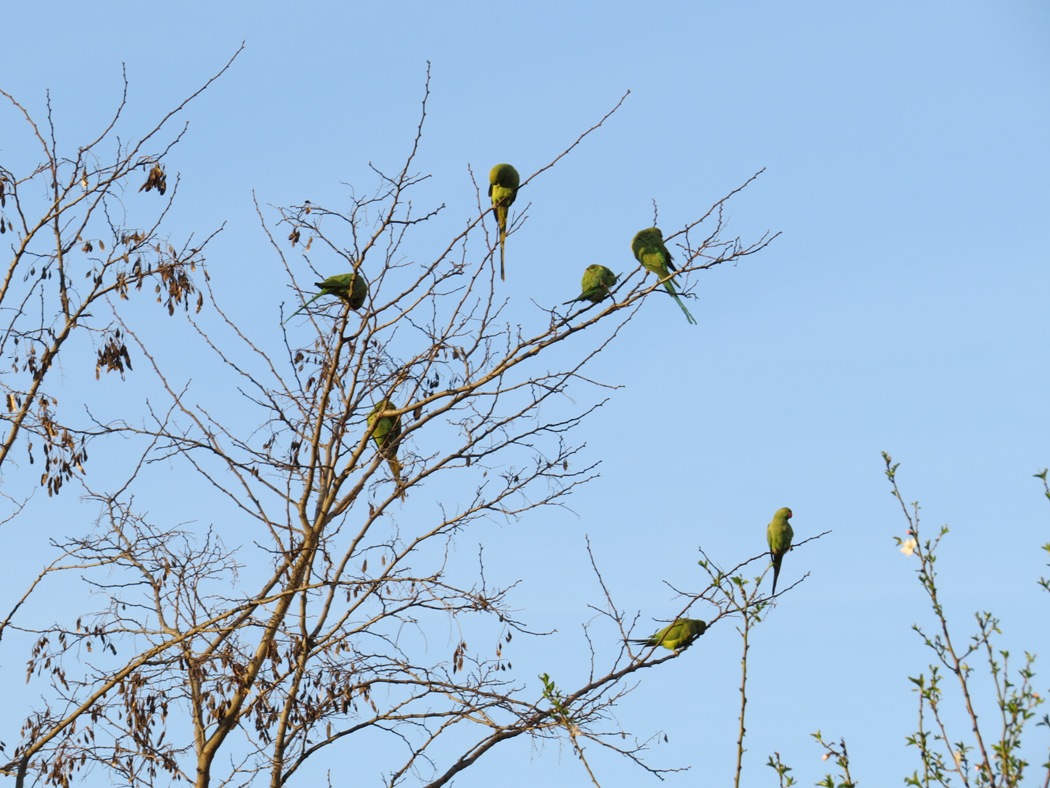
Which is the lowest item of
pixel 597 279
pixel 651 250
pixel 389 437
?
pixel 389 437

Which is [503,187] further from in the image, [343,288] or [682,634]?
[682,634]

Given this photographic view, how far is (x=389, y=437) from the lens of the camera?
641 centimetres

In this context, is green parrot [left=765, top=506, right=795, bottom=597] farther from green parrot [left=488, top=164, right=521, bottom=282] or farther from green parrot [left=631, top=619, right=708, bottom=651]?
green parrot [left=488, top=164, right=521, bottom=282]

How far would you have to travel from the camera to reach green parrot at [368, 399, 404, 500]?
6.26m

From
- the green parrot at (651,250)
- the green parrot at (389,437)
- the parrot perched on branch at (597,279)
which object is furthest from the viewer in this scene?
the green parrot at (651,250)

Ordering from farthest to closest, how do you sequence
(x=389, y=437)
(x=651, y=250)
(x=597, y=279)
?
1. (x=651, y=250)
2. (x=597, y=279)
3. (x=389, y=437)

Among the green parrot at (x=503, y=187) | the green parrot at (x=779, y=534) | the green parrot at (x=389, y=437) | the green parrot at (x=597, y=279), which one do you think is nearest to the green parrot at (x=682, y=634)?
the green parrot at (x=779, y=534)

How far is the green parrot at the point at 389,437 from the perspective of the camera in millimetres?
6262

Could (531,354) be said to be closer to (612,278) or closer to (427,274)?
(427,274)

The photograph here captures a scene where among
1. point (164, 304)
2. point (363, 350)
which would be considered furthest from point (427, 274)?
point (164, 304)

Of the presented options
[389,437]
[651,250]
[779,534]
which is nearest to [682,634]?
[779,534]

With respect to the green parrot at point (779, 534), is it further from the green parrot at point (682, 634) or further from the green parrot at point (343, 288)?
the green parrot at point (343, 288)

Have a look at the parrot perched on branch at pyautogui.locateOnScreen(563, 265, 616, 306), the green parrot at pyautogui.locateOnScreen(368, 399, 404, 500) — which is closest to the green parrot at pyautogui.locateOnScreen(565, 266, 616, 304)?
the parrot perched on branch at pyautogui.locateOnScreen(563, 265, 616, 306)

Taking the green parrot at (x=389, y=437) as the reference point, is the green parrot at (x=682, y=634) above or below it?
below
